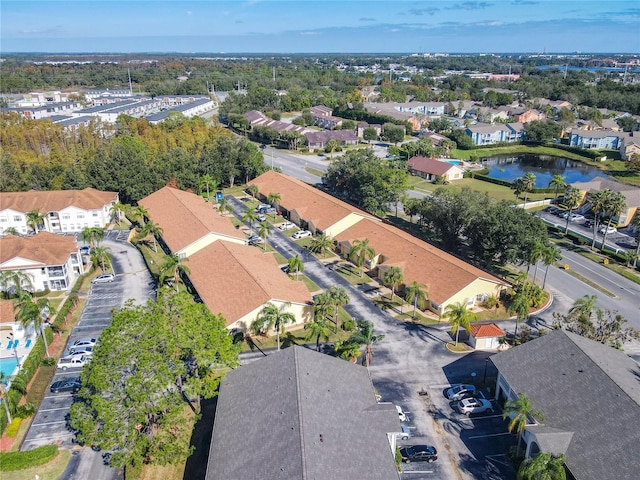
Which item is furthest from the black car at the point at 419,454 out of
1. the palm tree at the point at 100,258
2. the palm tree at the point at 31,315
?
the palm tree at the point at 100,258

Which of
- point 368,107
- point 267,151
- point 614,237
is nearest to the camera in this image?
point 614,237

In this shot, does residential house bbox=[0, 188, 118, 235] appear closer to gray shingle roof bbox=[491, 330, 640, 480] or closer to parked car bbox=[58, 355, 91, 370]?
parked car bbox=[58, 355, 91, 370]

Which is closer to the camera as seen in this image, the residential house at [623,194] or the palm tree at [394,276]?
the palm tree at [394,276]

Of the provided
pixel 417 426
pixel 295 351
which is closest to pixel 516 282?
pixel 417 426

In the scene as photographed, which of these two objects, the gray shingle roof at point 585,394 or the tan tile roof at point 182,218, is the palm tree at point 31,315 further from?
the gray shingle roof at point 585,394

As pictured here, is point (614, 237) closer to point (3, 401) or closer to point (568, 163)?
point (568, 163)

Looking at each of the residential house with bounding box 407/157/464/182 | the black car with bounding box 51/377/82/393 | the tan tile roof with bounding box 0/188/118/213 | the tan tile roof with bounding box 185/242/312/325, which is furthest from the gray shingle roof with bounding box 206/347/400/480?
the residential house with bounding box 407/157/464/182
